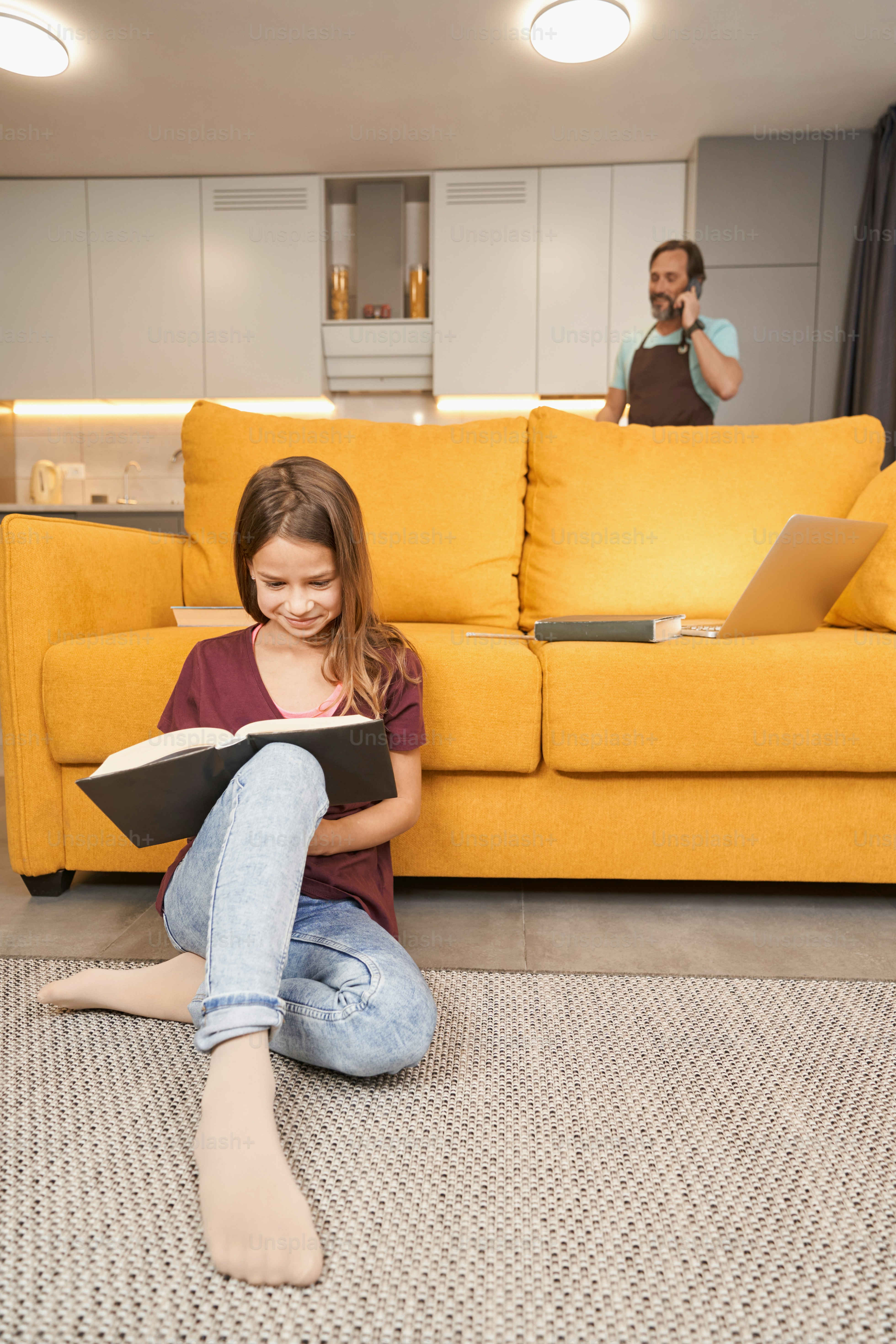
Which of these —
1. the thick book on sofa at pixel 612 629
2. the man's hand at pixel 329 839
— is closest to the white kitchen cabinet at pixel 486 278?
the thick book on sofa at pixel 612 629

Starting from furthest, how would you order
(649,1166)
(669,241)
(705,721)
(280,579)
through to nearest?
(669,241)
(705,721)
(280,579)
(649,1166)

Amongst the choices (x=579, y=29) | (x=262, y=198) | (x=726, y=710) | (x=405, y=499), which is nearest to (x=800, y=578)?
(x=726, y=710)

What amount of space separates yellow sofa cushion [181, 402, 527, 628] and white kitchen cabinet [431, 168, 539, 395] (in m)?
2.29

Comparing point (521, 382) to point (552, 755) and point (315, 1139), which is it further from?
point (315, 1139)

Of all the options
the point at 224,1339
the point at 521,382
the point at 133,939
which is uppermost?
the point at 521,382

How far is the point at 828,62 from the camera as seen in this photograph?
3244 millimetres

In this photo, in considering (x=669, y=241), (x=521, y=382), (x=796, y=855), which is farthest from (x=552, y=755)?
(x=521, y=382)

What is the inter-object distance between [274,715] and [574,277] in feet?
12.0

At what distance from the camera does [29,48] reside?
9.91ft

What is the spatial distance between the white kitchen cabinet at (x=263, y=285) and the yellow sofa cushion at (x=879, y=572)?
310 cm

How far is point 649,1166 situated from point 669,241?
278 cm

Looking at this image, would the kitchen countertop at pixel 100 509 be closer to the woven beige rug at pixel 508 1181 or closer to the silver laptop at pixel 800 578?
the silver laptop at pixel 800 578

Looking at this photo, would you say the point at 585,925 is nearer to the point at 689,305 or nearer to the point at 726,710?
the point at 726,710

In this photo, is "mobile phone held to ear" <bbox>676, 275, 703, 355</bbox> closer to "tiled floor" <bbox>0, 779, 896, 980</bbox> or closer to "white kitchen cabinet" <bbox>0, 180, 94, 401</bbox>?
"tiled floor" <bbox>0, 779, 896, 980</bbox>
